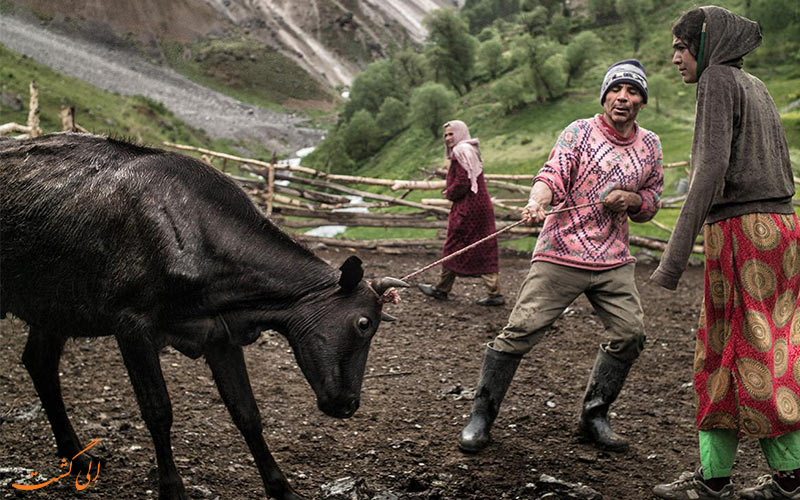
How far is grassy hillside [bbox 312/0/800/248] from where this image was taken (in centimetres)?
1817

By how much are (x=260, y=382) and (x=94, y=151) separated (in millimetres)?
2570

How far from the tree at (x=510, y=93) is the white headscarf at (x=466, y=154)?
62.7 ft

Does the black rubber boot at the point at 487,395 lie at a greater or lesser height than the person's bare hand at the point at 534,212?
lesser

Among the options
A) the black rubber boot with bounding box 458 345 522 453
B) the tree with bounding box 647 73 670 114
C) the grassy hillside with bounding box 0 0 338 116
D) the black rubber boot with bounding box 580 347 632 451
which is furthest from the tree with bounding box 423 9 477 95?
the black rubber boot with bounding box 458 345 522 453

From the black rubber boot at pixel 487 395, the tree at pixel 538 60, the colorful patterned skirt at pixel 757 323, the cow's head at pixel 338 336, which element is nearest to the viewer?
the colorful patterned skirt at pixel 757 323

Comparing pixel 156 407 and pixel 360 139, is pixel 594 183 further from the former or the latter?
pixel 360 139

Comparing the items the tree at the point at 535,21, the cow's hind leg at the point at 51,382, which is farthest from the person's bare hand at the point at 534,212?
the tree at the point at 535,21

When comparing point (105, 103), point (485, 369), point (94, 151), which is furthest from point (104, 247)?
point (105, 103)

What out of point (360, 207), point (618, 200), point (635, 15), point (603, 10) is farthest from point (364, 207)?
point (603, 10)

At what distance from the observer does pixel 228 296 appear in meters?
3.31

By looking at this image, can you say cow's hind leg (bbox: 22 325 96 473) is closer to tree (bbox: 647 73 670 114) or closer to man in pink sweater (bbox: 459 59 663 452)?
man in pink sweater (bbox: 459 59 663 452)

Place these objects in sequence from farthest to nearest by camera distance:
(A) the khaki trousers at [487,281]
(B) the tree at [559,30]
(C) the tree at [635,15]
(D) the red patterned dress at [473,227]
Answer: (B) the tree at [559,30]
(C) the tree at [635,15]
(A) the khaki trousers at [487,281]
(D) the red patterned dress at [473,227]

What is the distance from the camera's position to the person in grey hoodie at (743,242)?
3080mm

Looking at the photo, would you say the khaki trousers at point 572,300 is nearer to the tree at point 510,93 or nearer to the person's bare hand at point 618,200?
the person's bare hand at point 618,200
